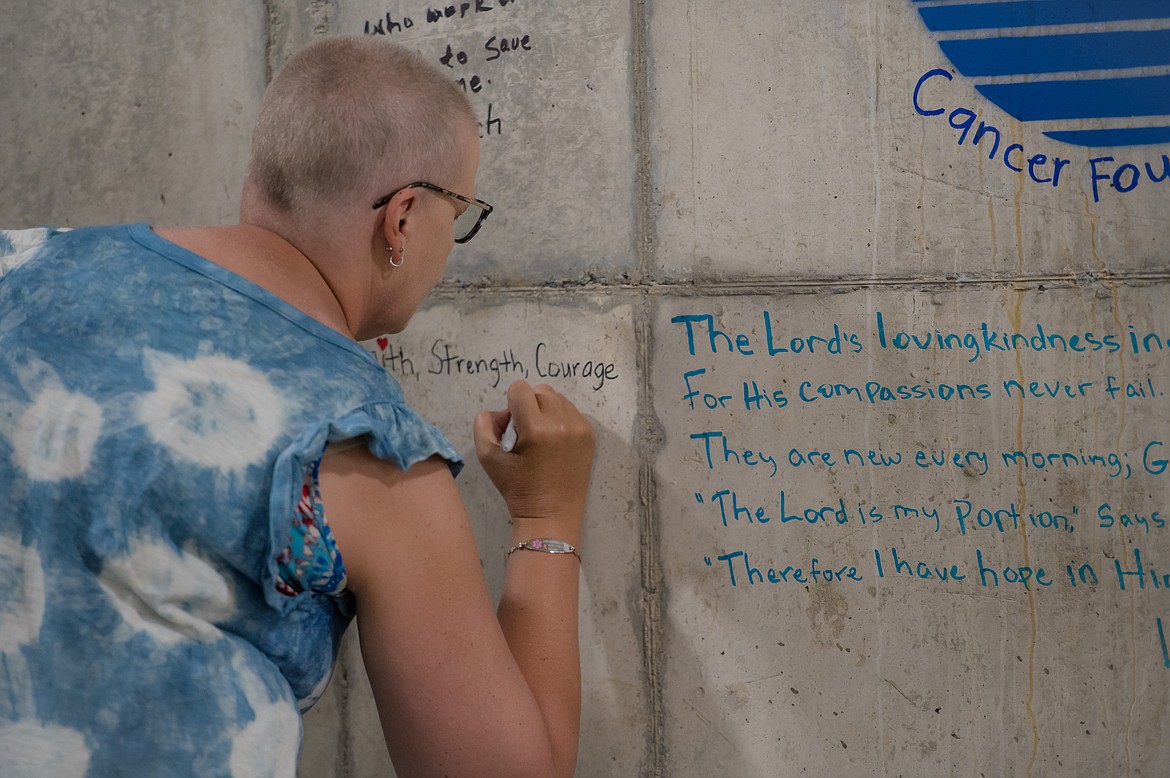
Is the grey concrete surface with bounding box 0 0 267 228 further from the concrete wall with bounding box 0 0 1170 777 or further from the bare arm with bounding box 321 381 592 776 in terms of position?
the bare arm with bounding box 321 381 592 776

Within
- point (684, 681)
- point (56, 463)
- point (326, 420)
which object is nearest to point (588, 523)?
point (684, 681)

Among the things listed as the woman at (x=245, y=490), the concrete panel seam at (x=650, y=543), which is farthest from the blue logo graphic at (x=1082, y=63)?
the woman at (x=245, y=490)

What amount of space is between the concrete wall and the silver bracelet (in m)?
0.29

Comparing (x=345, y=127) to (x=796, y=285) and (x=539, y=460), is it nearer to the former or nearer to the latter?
(x=539, y=460)

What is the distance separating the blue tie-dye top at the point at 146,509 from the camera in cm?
97

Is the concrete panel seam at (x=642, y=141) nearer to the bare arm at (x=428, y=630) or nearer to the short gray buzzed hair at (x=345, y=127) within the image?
the short gray buzzed hair at (x=345, y=127)

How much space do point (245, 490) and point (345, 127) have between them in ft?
1.61

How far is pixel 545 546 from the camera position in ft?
4.95

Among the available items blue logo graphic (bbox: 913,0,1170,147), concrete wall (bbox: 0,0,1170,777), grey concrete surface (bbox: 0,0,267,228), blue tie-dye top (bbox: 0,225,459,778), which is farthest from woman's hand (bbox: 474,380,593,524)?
blue logo graphic (bbox: 913,0,1170,147)

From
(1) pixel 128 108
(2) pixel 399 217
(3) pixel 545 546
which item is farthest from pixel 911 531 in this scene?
(1) pixel 128 108

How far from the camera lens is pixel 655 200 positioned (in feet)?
5.86

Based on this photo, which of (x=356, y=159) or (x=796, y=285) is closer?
(x=356, y=159)

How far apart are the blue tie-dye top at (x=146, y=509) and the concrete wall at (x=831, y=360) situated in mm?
830

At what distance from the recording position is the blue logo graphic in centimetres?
170
